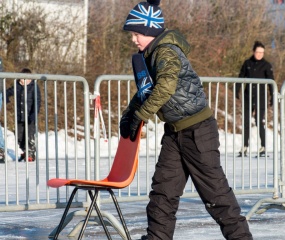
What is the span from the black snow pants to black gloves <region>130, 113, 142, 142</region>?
25cm

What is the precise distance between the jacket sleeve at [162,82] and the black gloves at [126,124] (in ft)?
1.16

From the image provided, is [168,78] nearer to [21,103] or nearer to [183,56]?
[183,56]

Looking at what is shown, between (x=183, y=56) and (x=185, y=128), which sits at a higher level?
(x=183, y=56)

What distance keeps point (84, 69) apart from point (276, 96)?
13.2 metres

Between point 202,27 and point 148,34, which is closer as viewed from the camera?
point 148,34

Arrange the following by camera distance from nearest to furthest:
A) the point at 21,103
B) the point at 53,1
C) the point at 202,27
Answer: the point at 21,103, the point at 53,1, the point at 202,27

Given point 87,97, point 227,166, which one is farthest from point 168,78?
point 227,166

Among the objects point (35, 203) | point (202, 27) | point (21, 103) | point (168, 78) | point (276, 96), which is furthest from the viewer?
point (202, 27)

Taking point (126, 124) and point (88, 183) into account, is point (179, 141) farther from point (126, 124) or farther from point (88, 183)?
point (88, 183)

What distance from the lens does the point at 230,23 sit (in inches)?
1061

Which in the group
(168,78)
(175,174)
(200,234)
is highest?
(168,78)

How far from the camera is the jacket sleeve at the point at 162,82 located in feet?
21.1

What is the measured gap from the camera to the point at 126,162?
22.5 feet

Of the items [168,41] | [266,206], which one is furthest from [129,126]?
[266,206]
